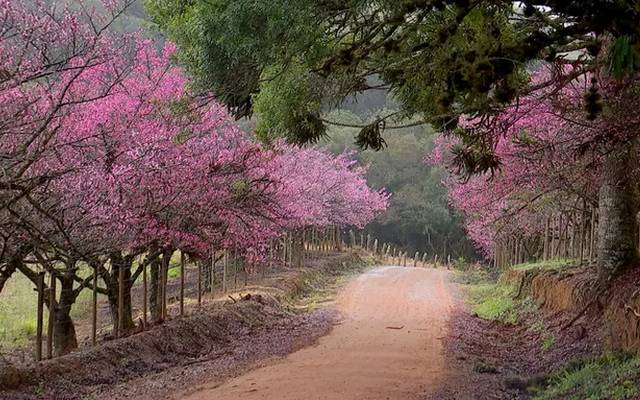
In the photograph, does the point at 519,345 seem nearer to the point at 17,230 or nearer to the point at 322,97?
the point at 322,97

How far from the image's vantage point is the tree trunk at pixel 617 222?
11.2 metres

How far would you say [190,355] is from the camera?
12367mm

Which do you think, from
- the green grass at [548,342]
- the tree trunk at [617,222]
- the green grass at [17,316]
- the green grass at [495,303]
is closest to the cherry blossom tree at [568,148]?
the tree trunk at [617,222]

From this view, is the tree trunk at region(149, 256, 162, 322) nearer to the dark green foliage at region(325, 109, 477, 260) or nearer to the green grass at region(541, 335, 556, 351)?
the green grass at region(541, 335, 556, 351)

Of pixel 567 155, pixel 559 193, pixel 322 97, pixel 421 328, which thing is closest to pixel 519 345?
pixel 421 328

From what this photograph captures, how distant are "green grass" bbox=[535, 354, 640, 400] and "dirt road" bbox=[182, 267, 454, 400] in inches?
63.7

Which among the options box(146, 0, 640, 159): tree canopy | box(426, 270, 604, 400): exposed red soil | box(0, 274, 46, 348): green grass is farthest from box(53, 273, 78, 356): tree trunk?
box(426, 270, 604, 400): exposed red soil

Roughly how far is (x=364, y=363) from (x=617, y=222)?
15.5 feet

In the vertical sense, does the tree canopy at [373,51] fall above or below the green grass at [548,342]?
above

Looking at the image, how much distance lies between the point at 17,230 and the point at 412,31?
518cm

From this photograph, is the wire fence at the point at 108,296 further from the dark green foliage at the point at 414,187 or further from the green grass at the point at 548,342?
the dark green foliage at the point at 414,187

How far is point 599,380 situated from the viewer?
25.9ft

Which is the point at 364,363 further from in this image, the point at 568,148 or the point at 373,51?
the point at 373,51

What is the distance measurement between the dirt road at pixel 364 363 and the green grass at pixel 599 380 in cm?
162
